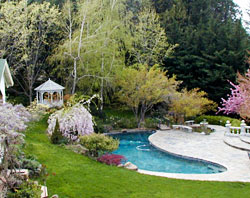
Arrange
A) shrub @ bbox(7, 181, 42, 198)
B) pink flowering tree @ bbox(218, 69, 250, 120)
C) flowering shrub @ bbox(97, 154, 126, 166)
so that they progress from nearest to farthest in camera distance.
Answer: shrub @ bbox(7, 181, 42, 198), flowering shrub @ bbox(97, 154, 126, 166), pink flowering tree @ bbox(218, 69, 250, 120)

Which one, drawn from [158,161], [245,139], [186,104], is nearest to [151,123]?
[186,104]

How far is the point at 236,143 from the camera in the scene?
16016 mm

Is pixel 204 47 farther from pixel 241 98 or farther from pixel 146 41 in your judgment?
pixel 241 98

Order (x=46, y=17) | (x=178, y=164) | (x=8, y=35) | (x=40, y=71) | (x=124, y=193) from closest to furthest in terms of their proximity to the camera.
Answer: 1. (x=124, y=193)
2. (x=178, y=164)
3. (x=8, y=35)
4. (x=46, y=17)
5. (x=40, y=71)

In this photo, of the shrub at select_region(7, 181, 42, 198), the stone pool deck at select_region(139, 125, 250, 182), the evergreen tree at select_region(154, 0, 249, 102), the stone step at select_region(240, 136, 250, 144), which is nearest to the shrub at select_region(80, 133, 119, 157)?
the stone pool deck at select_region(139, 125, 250, 182)

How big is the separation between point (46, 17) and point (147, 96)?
922 centimetres

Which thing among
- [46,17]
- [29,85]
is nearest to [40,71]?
[29,85]

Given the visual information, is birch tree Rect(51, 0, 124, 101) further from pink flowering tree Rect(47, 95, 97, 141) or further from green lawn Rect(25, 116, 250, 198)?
green lawn Rect(25, 116, 250, 198)

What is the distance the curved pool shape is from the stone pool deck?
0.32 m

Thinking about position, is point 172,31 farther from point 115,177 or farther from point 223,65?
point 115,177

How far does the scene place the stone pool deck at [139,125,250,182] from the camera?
10977 mm

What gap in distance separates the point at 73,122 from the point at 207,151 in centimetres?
670

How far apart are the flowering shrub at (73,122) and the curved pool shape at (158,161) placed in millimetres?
2512

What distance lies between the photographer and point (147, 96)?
21.6 meters
